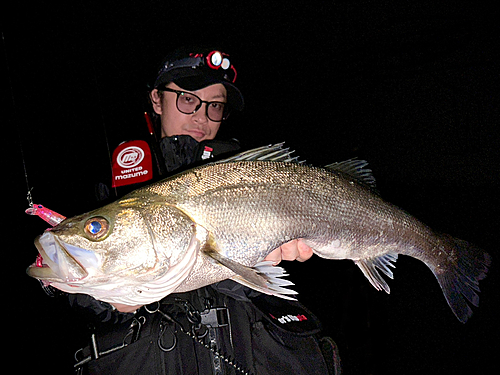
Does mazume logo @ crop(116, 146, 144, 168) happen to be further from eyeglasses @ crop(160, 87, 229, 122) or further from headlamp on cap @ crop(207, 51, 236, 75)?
headlamp on cap @ crop(207, 51, 236, 75)

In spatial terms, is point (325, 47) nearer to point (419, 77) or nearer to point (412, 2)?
point (412, 2)

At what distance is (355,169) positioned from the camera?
4.90 ft

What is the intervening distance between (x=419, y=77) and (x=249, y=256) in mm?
5442

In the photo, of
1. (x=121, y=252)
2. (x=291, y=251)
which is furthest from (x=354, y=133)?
(x=121, y=252)

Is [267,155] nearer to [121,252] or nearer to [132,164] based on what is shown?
[121,252]

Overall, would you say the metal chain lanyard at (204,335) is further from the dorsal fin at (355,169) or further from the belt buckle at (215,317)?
the dorsal fin at (355,169)

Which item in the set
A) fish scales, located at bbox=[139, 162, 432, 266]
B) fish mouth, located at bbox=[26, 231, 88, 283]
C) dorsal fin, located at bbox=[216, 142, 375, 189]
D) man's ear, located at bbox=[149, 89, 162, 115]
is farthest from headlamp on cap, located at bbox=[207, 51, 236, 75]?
fish mouth, located at bbox=[26, 231, 88, 283]

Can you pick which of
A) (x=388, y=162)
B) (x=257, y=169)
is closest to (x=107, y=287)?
(x=257, y=169)

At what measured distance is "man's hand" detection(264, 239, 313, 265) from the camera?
140 centimetres

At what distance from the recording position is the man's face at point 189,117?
2.09m

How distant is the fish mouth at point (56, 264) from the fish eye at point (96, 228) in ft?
0.25

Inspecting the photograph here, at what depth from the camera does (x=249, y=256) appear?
1.17m

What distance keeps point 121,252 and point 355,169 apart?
3.75 feet

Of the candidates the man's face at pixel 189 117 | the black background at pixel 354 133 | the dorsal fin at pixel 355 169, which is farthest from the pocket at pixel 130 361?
the black background at pixel 354 133
